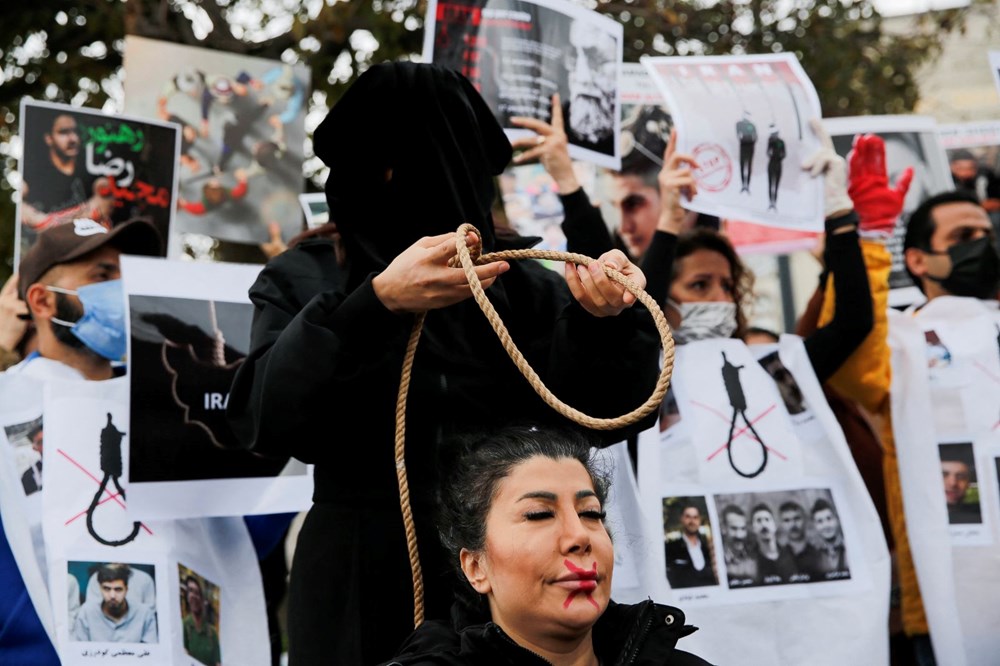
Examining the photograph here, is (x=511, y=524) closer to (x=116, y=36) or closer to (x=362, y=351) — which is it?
(x=362, y=351)

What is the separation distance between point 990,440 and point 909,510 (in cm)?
33

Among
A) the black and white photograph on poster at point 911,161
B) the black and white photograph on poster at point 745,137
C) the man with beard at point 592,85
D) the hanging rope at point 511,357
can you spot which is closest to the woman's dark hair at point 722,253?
the black and white photograph on poster at point 745,137

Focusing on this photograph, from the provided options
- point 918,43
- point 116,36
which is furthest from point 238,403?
point 918,43

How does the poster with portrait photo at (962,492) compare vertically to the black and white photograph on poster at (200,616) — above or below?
above

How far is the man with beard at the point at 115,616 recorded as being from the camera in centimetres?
335

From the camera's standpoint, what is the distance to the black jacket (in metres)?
2.27

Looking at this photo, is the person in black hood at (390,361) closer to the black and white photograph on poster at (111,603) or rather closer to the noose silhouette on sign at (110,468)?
the black and white photograph on poster at (111,603)

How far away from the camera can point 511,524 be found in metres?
2.37

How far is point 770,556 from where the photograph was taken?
3.61m

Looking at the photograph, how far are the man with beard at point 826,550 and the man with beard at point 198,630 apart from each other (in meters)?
1.63

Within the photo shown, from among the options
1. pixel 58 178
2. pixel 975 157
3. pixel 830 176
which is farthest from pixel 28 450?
pixel 975 157

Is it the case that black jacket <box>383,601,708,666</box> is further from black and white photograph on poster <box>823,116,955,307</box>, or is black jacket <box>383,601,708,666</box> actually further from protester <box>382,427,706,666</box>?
black and white photograph on poster <box>823,116,955,307</box>

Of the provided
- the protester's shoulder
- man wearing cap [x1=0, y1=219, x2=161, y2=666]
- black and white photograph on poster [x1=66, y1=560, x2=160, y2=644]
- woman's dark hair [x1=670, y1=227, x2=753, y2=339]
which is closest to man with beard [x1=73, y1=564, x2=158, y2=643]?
black and white photograph on poster [x1=66, y1=560, x2=160, y2=644]

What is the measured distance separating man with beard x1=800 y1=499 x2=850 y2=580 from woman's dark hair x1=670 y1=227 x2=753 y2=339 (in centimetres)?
66
